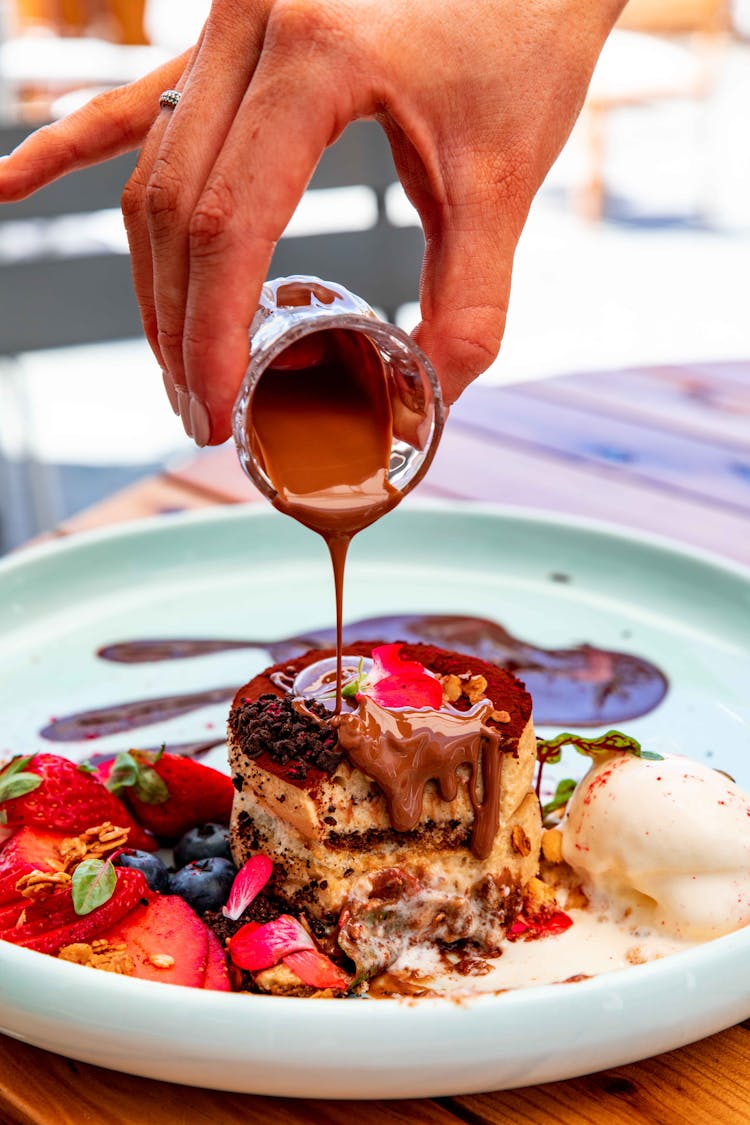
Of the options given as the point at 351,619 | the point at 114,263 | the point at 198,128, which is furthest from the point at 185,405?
the point at 114,263

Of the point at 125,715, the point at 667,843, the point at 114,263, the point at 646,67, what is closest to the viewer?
the point at 667,843

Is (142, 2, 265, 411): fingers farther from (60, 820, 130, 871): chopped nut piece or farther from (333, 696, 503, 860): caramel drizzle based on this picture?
(60, 820, 130, 871): chopped nut piece

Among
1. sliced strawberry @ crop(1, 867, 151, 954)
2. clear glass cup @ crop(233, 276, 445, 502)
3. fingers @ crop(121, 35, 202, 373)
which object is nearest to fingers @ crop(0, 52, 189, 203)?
fingers @ crop(121, 35, 202, 373)

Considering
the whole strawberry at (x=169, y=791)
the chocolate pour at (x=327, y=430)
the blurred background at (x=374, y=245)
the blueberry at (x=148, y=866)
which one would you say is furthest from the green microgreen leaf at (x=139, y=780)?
the blurred background at (x=374, y=245)

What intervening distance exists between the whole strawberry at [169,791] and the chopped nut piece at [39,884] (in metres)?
0.26

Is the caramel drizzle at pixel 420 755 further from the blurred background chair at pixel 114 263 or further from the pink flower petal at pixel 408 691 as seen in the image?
the blurred background chair at pixel 114 263

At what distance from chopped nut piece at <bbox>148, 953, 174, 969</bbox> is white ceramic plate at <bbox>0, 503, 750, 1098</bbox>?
0.19m

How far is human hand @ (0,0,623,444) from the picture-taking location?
47.6 inches

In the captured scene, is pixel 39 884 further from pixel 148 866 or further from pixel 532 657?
pixel 532 657

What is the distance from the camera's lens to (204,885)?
1.47m

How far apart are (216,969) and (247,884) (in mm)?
146

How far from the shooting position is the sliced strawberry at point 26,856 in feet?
4.50

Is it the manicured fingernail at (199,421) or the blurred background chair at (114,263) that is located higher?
the manicured fingernail at (199,421)

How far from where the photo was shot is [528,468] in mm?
2607
